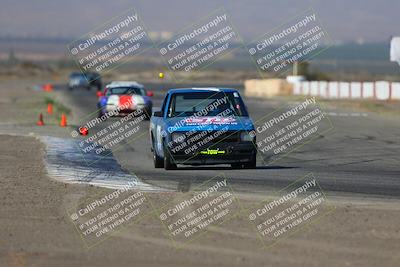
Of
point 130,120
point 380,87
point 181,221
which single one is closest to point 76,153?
point 181,221

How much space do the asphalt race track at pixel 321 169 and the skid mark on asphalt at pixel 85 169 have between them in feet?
1.01

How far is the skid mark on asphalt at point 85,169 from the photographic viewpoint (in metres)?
14.6

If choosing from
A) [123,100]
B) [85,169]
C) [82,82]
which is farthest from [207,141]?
[82,82]

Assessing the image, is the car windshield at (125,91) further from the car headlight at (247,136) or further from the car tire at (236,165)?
the car headlight at (247,136)

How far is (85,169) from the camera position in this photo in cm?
1691

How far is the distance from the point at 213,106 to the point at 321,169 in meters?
2.15

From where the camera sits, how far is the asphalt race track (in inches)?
571

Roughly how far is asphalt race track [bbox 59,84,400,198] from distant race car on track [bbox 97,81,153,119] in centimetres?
862

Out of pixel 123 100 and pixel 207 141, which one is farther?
pixel 123 100

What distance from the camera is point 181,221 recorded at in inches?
430

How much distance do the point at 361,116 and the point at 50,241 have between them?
2949 centimetres

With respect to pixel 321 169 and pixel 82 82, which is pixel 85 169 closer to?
pixel 321 169

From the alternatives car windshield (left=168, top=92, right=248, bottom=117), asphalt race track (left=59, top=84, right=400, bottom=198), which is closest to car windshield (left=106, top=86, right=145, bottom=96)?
asphalt race track (left=59, top=84, right=400, bottom=198)

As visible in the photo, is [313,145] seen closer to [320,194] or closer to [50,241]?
[320,194]
